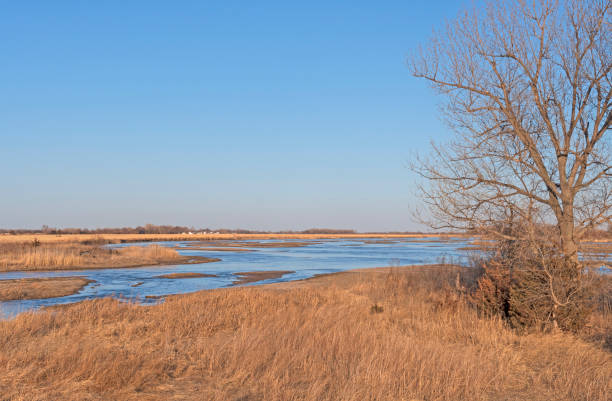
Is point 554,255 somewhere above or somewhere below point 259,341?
above

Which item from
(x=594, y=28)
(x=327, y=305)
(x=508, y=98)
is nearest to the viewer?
(x=594, y=28)

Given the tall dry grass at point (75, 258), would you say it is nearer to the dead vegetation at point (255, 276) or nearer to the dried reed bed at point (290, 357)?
the dead vegetation at point (255, 276)

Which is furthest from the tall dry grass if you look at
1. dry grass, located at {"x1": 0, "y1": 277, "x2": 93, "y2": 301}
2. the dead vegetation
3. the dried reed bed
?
the dried reed bed

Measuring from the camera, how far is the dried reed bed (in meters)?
6.86

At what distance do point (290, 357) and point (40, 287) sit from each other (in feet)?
60.0

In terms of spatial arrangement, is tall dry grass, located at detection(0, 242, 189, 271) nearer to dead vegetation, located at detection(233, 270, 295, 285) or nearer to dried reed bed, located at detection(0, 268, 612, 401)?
dead vegetation, located at detection(233, 270, 295, 285)

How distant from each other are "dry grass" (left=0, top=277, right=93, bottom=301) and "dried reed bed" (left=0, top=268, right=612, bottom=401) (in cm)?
866

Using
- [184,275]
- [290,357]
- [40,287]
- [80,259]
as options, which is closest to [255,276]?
[184,275]

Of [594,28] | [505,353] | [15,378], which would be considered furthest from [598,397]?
[15,378]

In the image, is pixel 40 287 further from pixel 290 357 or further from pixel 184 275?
pixel 290 357

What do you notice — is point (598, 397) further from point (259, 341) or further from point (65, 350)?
point (65, 350)

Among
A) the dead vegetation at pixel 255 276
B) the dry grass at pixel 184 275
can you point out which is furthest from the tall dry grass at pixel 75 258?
the dead vegetation at pixel 255 276

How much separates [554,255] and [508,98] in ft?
11.9

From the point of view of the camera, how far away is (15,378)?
22.8 feet
